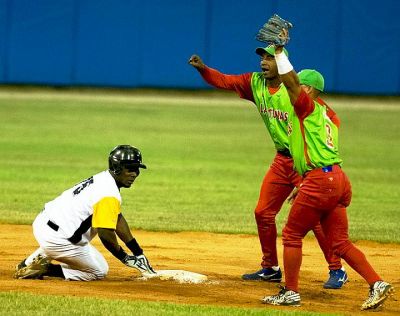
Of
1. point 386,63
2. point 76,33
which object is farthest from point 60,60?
point 386,63

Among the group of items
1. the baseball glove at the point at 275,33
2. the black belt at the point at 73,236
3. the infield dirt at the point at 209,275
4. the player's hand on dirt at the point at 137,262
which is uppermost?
the baseball glove at the point at 275,33

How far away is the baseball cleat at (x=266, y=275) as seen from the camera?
8727 mm

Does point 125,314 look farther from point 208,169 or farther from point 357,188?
point 208,169

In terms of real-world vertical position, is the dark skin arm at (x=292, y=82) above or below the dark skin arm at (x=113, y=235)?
above

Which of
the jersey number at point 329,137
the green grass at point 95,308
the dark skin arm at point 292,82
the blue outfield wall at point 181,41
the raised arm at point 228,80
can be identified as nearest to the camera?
the green grass at point 95,308

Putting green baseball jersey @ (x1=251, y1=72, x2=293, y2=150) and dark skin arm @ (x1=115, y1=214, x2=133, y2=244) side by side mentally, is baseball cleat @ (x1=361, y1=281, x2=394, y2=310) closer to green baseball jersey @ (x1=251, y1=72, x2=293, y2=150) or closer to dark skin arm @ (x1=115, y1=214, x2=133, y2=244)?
green baseball jersey @ (x1=251, y1=72, x2=293, y2=150)

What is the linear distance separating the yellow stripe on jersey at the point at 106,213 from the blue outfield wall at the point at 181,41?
22.3 metres

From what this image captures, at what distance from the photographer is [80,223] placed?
26.2 feet

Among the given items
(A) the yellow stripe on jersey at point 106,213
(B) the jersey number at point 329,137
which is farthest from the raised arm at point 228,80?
(A) the yellow stripe on jersey at point 106,213

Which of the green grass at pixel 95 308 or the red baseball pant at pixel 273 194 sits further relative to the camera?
the red baseball pant at pixel 273 194

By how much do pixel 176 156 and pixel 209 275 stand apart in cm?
980

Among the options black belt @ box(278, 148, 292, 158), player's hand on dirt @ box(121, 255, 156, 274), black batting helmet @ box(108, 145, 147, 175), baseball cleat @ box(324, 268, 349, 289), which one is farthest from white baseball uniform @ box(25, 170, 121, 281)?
baseball cleat @ box(324, 268, 349, 289)

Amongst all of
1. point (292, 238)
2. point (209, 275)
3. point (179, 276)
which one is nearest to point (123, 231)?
point (179, 276)

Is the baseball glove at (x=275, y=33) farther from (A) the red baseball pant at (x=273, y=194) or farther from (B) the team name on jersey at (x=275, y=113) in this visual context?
(A) the red baseball pant at (x=273, y=194)
